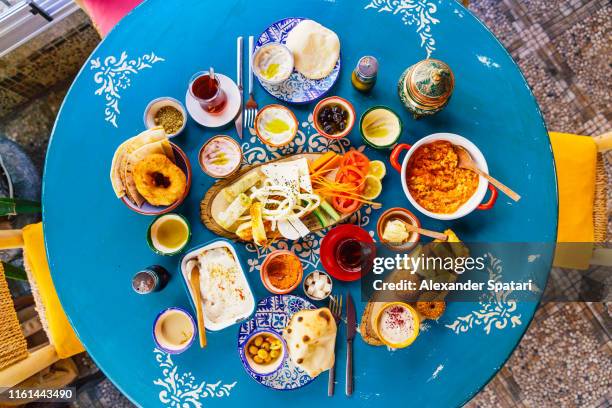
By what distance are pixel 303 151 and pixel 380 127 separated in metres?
0.34

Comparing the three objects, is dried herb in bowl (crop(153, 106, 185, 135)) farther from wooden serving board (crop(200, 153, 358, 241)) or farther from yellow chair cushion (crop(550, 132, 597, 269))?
yellow chair cushion (crop(550, 132, 597, 269))

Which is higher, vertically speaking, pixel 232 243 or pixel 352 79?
pixel 352 79

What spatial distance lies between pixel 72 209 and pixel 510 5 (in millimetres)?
3156

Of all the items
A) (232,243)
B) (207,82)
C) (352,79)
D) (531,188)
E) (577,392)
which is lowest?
(577,392)

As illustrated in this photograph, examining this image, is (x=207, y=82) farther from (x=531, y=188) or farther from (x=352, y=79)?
(x=531, y=188)

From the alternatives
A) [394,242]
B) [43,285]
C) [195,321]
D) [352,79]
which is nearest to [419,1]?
[352,79]

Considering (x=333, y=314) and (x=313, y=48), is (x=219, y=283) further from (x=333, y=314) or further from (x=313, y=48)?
(x=313, y=48)

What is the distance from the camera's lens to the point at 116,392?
308 centimetres

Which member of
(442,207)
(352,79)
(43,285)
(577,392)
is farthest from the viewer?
(577,392)

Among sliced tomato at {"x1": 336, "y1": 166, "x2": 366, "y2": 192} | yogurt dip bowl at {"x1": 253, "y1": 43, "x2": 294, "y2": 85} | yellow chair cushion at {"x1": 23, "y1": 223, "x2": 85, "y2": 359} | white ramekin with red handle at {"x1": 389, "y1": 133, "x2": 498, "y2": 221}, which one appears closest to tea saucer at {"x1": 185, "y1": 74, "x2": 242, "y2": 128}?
yogurt dip bowl at {"x1": 253, "y1": 43, "x2": 294, "y2": 85}

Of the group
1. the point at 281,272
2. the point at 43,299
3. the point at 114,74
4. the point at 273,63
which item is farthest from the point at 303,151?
the point at 43,299

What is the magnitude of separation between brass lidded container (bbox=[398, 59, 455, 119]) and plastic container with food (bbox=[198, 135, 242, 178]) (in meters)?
0.73

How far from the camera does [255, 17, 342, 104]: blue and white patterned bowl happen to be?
1.90m

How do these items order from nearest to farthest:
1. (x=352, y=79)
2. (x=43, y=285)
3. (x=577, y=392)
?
1. (x=352, y=79)
2. (x=43, y=285)
3. (x=577, y=392)
